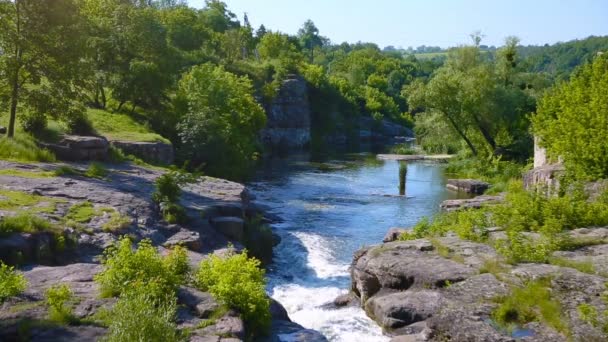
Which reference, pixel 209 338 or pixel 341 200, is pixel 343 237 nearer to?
pixel 341 200

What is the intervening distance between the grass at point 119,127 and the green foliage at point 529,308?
21.2m

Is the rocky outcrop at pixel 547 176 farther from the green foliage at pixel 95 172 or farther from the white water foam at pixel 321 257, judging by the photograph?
the green foliage at pixel 95 172

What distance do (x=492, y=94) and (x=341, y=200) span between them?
19.4m

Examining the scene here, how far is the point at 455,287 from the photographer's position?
13438mm

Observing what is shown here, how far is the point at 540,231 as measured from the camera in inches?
626

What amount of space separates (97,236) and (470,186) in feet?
86.3

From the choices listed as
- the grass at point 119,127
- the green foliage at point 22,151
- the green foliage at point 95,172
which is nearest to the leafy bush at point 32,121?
the green foliage at point 22,151

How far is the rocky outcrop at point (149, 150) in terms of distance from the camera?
2812cm

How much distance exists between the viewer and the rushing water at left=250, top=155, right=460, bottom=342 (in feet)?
53.9

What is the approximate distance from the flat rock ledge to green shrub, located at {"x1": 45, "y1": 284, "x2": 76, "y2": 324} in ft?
20.3

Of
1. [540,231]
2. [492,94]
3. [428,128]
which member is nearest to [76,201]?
[540,231]

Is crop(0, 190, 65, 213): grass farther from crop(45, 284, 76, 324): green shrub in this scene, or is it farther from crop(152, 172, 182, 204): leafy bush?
crop(45, 284, 76, 324): green shrub

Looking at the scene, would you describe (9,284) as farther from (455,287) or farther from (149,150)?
(149,150)

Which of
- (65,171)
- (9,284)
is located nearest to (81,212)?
(65,171)
